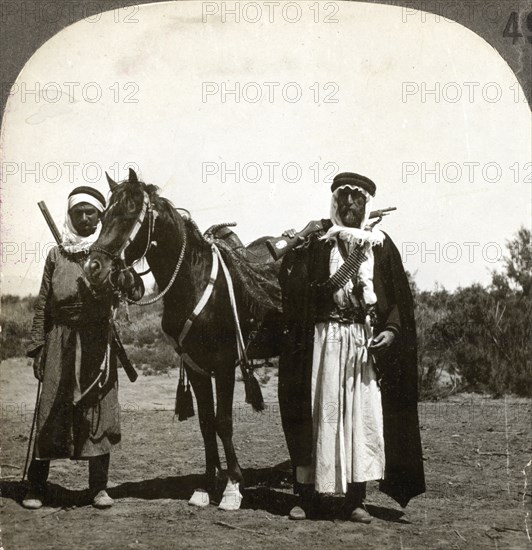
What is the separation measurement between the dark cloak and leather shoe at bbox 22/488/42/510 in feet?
5.09

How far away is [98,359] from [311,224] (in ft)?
4.96

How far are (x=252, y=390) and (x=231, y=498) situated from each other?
0.65 meters

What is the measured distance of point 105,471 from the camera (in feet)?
13.9

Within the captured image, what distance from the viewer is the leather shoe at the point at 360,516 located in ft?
13.4

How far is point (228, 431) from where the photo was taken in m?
4.24

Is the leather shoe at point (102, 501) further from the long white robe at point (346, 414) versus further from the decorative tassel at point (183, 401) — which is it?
the long white robe at point (346, 414)

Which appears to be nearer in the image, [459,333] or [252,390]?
[252,390]

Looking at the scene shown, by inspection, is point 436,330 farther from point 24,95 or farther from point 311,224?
point 24,95

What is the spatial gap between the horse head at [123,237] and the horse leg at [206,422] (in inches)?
28.0

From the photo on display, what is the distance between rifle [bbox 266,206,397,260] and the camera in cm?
427

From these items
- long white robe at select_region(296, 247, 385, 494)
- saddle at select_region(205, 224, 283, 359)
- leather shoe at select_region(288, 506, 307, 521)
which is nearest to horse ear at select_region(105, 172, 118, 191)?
saddle at select_region(205, 224, 283, 359)

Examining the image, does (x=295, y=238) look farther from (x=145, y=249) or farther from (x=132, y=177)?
(x=132, y=177)

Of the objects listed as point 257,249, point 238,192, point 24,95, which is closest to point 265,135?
point 238,192

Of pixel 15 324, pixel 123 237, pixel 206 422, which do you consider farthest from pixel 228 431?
pixel 15 324
